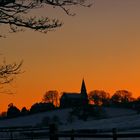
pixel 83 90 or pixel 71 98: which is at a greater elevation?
pixel 83 90

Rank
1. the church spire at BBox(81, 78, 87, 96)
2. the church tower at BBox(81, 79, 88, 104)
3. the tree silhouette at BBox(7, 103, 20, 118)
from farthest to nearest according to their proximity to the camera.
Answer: the church spire at BBox(81, 78, 87, 96) → the church tower at BBox(81, 79, 88, 104) → the tree silhouette at BBox(7, 103, 20, 118)

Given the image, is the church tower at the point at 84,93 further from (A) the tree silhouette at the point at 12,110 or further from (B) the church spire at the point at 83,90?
(A) the tree silhouette at the point at 12,110

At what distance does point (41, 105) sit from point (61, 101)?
439 inches

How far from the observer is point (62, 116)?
118562 millimetres

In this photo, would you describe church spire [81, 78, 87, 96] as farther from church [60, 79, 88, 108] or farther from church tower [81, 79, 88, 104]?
church [60, 79, 88, 108]

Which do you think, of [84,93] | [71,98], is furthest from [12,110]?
[84,93]

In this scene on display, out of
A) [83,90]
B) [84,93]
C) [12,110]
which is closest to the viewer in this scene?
[12,110]

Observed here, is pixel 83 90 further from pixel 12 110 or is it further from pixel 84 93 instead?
pixel 12 110

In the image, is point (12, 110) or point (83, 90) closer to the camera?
point (12, 110)

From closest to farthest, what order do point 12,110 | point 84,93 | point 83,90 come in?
point 12,110
point 84,93
point 83,90

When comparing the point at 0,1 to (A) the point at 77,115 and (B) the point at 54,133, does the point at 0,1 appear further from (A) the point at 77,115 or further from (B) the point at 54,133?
(A) the point at 77,115

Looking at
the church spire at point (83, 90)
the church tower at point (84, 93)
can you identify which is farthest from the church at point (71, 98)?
the church spire at point (83, 90)

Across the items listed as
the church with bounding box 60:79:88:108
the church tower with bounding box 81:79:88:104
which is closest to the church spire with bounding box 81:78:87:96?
the church tower with bounding box 81:79:88:104

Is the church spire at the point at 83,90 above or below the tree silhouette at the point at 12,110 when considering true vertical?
above
